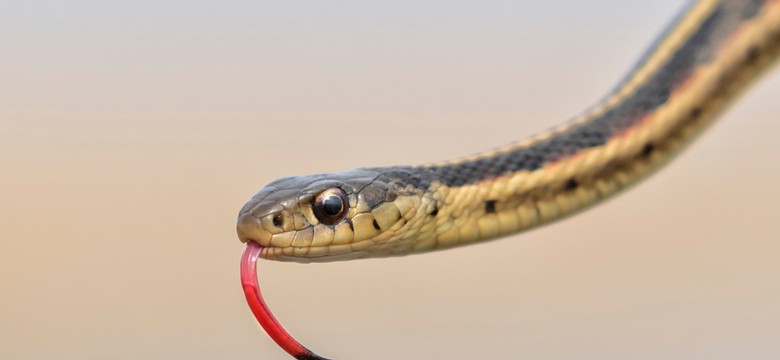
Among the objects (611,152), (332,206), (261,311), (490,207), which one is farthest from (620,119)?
(261,311)

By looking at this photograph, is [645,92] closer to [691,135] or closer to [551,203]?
[691,135]

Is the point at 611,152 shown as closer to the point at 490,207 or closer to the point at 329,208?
the point at 490,207

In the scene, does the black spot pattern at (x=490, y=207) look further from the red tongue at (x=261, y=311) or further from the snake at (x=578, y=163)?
the red tongue at (x=261, y=311)

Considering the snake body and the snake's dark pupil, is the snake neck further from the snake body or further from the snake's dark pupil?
the snake's dark pupil

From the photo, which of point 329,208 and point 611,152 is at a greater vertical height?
point 611,152

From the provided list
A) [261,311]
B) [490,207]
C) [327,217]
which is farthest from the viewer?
[490,207]

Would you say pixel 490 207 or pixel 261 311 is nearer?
pixel 261 311

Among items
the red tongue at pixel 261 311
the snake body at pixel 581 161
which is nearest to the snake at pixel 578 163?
the snake body at pixel 581 161
